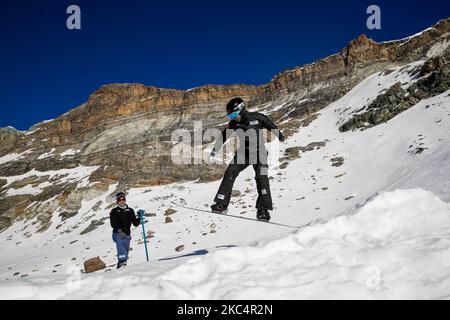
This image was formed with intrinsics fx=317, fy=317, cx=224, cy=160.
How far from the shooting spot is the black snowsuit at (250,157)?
770cm

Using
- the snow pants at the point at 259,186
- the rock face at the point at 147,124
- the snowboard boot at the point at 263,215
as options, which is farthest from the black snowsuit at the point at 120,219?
the rock face at the point at 147,124

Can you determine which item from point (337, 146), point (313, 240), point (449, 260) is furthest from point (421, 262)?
point (337, 146)

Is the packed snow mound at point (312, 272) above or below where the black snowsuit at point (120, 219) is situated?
below

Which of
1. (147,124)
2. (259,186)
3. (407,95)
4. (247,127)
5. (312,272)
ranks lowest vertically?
(312,272)

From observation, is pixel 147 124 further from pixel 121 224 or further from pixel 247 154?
pixel 247 154

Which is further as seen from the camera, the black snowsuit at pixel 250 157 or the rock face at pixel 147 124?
the rock face at pixel 147 124

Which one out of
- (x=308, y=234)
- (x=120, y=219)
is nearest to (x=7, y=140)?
(x=120, y=219)

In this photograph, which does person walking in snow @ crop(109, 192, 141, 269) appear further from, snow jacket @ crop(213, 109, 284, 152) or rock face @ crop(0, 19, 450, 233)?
rock face @ crop(0, 19, 450, 233)

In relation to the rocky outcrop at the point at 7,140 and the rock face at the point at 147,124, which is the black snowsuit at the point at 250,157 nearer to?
the rock face at the point at 147,124

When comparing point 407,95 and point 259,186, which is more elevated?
point 407,95

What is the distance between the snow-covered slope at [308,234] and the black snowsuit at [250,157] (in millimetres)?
1301

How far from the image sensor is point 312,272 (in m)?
3.90

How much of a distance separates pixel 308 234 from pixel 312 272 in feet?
4.53
